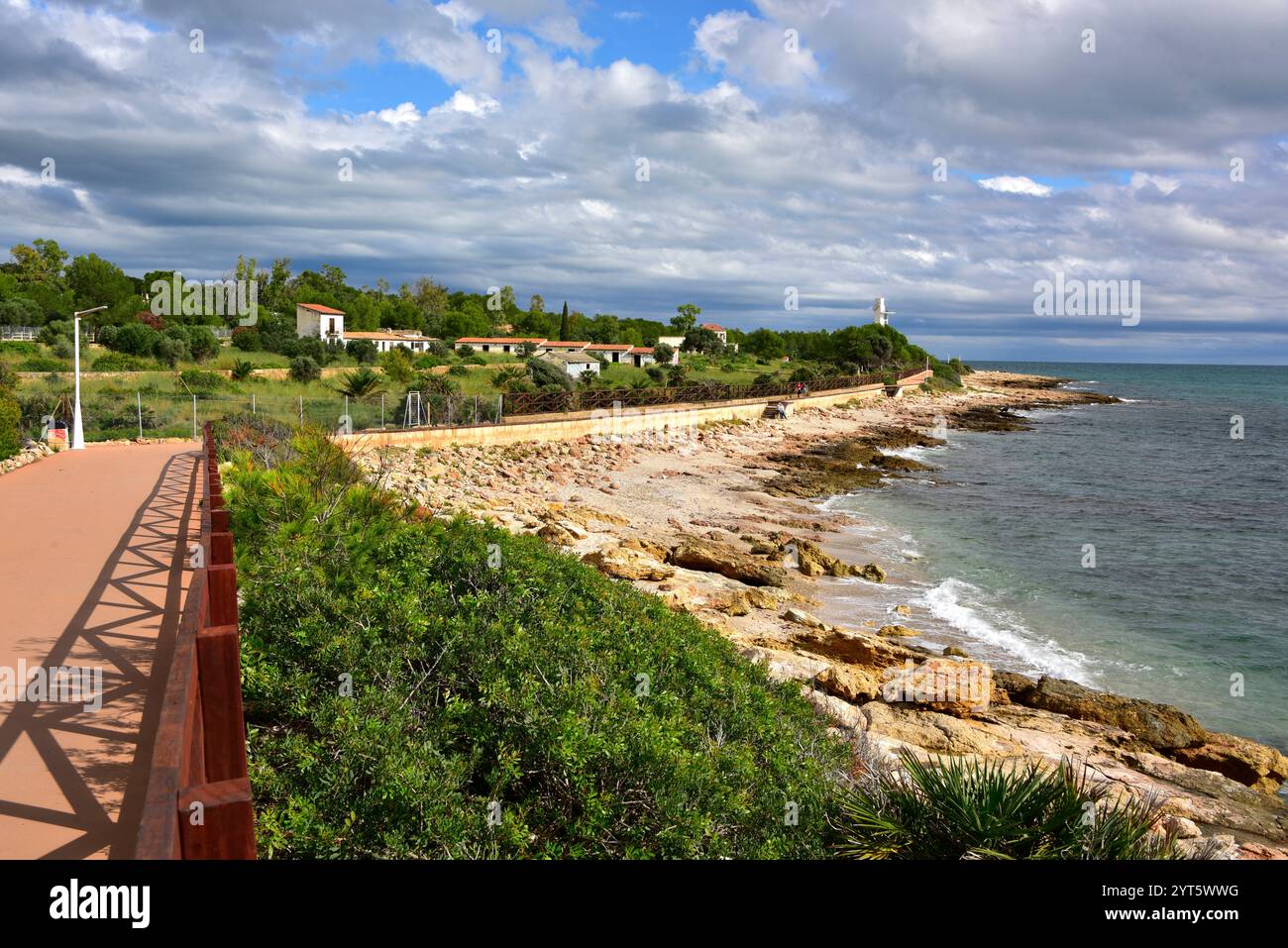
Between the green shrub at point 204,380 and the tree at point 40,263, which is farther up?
the tree at point 40,263

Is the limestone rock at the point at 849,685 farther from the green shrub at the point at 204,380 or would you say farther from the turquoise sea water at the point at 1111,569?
the green shrub at the point at 204,380

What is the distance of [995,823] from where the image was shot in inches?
199

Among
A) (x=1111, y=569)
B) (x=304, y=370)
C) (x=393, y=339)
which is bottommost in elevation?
(x=1111, y=569)

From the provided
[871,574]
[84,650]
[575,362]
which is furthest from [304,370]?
[84,650]

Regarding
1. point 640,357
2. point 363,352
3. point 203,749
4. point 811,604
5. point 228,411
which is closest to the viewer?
point 203,749

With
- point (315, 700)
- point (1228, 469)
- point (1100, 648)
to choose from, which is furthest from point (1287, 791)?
point (1228, 469)

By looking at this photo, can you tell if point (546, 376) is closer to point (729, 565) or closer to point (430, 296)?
point (729, 565)

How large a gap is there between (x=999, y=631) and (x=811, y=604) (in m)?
3.23

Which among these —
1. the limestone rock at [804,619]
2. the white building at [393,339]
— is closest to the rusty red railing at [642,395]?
the limestone rock at [804,619]

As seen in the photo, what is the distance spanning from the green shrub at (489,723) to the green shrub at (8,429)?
14495mm

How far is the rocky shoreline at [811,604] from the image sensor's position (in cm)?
946

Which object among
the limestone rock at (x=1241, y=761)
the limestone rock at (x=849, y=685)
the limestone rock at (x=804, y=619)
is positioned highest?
the limestone rock at (x=804, y=619)

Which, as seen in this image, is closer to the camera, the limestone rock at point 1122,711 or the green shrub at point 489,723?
the green shrub at point 489,723
